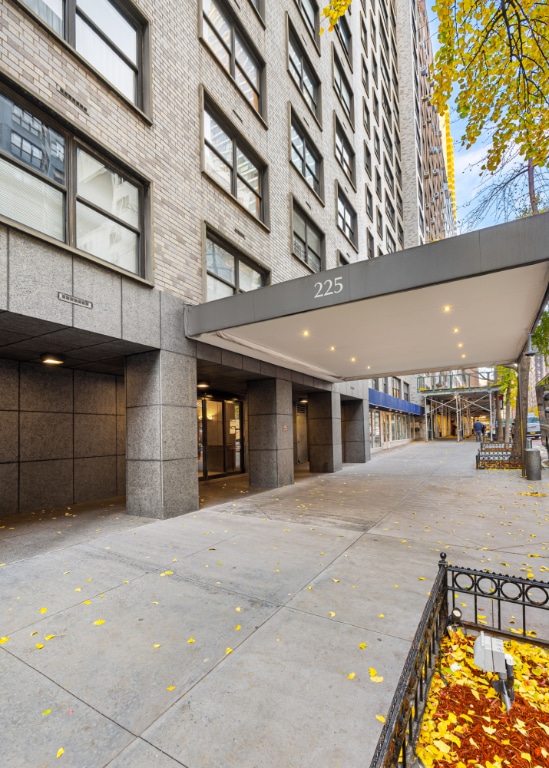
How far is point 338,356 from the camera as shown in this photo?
471 inches

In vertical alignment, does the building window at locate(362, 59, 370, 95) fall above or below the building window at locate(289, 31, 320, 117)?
above

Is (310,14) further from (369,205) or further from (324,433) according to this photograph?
(324,433)

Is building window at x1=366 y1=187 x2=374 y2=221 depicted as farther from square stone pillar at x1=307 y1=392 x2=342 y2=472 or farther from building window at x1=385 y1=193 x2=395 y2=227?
square stone pillar at x1=307 y1=392 x2=342 y2=472

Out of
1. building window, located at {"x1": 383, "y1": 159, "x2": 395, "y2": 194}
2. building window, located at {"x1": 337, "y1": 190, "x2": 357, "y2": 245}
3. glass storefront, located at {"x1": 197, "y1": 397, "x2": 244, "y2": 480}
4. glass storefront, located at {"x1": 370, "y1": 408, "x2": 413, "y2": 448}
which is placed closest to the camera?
glass storefront, located at {"x1": 197, "y1": 397, "x2": 244, "y2": 480}

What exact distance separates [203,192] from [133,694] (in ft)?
32.2

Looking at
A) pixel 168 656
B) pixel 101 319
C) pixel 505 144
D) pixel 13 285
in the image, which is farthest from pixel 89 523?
pixel 505 144

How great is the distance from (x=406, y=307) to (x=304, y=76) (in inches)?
554

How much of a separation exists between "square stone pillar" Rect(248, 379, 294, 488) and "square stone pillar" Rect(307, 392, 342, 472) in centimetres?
361

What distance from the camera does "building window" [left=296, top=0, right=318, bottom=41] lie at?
1584 centimetres

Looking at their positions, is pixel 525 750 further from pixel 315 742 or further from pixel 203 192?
pixel 203 192

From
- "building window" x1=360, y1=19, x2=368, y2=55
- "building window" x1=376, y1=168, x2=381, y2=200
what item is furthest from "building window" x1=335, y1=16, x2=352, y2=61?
"building window" x1=376, y1=168, x2=381, y2=200

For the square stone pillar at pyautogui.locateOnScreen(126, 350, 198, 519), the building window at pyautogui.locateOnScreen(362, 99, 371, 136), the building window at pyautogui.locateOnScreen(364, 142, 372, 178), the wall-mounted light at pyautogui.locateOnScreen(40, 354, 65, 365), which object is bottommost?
the square stone pillar at pyautogui.locateOnScreen(126, 350, 198, 519)

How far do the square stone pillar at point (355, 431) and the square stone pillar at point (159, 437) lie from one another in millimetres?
12310

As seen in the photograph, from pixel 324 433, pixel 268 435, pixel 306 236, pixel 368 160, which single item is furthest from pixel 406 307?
pixel 368 160
